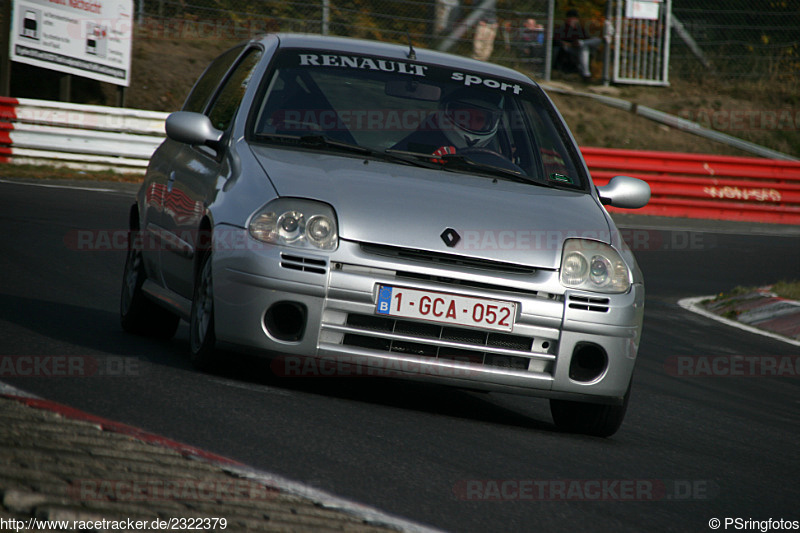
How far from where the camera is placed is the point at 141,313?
21.9ft

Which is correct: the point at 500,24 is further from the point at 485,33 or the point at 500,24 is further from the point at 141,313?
the point at 141,313

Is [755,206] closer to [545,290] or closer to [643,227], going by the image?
[643,227]

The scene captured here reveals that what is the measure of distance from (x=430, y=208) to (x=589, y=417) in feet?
4.08

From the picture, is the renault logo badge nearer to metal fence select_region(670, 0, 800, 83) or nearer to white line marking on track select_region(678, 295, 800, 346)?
white line marking on track select_region(678, 295, 800, 346)

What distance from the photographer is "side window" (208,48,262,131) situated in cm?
618

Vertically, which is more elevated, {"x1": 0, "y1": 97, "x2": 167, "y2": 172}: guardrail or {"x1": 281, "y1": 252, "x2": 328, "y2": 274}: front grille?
{"x1": 0, "y1": 97, "x2": 167, "y2": 172}: guardrail

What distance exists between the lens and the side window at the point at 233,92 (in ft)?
20.3

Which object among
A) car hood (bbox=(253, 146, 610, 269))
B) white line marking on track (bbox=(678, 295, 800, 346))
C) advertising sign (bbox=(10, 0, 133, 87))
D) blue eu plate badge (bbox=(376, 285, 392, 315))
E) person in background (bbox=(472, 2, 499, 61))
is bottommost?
white line marking on track (bbox=(678, 295, 800, 346))

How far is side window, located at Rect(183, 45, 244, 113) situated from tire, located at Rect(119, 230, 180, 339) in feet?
3.04

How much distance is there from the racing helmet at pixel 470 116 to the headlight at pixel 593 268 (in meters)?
1.11

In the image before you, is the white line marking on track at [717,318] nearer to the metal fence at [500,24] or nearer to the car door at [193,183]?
the car door at [193,183]

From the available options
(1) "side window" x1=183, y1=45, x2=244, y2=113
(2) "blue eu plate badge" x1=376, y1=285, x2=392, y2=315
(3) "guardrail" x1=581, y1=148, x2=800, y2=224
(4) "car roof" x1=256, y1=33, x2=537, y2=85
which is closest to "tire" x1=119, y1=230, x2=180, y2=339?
(1) "side window" x1=183, y1=45, x2=244, y2=113

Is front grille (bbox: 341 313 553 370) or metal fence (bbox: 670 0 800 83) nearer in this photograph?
front grille (bbox: 341 313 553 370)

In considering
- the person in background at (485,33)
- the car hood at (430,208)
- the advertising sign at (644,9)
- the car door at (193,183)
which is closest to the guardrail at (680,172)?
the person in background at (485,33)
